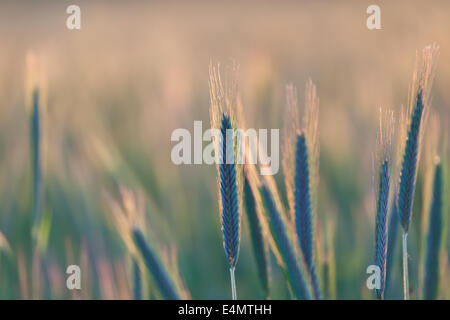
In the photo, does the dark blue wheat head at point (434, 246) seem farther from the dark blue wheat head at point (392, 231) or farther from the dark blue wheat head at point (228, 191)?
the dark blue wheat head at point (228, 191)

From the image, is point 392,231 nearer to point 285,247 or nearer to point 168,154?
point 285,247

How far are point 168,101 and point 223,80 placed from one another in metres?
0.59

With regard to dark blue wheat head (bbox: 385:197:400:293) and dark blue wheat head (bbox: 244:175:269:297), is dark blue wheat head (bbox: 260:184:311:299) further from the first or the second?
dark blue wheat head (bbox: 385:197:400:293)

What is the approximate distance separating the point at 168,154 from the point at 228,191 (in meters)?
0.57

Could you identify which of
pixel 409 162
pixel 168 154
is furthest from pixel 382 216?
pixel 168 154

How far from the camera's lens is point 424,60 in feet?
1.60

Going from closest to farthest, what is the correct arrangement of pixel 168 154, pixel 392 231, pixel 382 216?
pixel 382 216
pixel 392 231
pixel 168 154

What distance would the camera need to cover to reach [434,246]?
57 centimetres

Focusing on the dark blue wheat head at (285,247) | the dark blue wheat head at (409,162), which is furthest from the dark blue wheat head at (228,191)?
the dark blue wheat head at (409,162)

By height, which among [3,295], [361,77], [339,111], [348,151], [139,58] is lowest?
[3,295]

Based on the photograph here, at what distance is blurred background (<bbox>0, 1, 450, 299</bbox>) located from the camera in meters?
0.79

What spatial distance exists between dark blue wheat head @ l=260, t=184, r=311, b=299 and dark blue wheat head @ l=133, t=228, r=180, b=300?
128 mm
